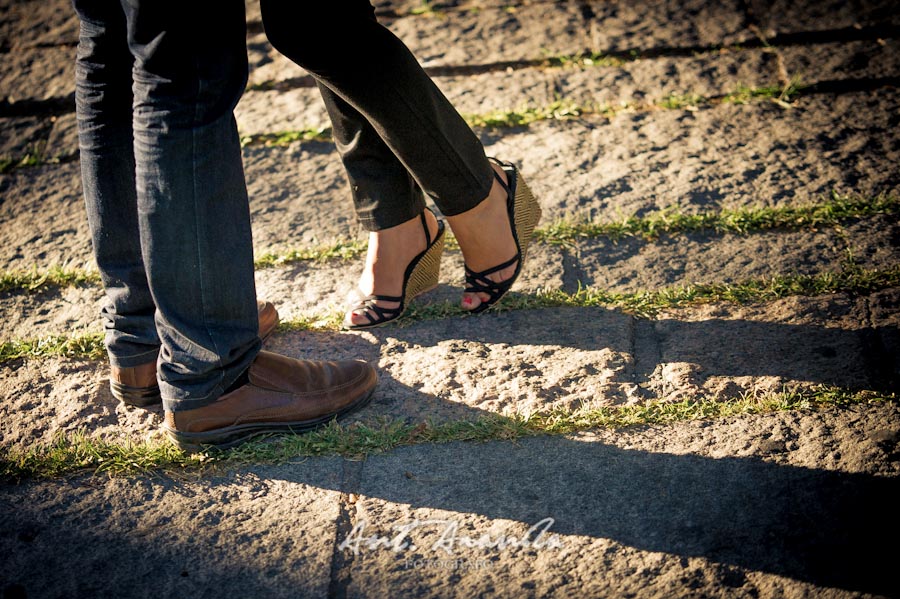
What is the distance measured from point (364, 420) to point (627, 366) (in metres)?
0.71

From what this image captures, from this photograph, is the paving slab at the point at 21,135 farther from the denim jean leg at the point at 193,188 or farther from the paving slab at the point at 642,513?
the paving slab at the point at 642,513

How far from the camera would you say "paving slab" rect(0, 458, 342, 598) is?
5.33 ft

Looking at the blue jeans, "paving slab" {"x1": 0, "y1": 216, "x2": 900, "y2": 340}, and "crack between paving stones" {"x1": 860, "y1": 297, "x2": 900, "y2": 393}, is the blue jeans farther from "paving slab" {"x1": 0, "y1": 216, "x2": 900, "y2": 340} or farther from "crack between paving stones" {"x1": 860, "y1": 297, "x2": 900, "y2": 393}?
"crack between paving stones" {"x1": 860, "y1": 297, "x2": 900, "y2": 393}

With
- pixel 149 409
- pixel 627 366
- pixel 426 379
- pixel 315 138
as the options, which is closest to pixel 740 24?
pixel 315 138

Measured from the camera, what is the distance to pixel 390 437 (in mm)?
1931

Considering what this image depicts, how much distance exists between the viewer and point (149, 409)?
2109 mm

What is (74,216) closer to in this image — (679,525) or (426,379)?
(426,379)

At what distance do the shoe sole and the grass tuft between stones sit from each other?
19 millimetres

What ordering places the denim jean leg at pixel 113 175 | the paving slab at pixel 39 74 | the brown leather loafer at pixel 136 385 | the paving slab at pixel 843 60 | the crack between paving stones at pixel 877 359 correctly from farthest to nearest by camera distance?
the paving slab at pixel 39 74
the paving slab at pixel 843 60
the brown leather loafer at pixel 136 385
the crack between paving stones at pixel 877 359
the denim jean leg at pixel 113 175

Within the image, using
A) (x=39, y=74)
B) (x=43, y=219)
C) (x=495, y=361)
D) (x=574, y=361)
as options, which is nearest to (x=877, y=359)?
(x=574, y=361)

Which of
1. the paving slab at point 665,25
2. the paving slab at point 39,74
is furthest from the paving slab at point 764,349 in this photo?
the paving slab at point 39,74

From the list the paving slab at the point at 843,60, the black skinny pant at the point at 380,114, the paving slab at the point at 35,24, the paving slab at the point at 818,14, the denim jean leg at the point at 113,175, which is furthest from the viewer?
the paving slab at the point at 35,24

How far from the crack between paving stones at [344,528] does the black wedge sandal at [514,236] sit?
663 mm

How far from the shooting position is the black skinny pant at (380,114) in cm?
171
